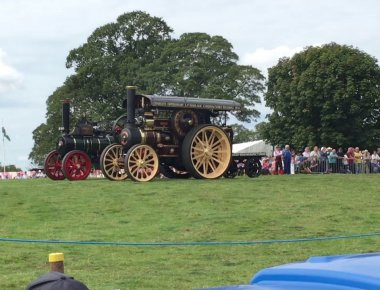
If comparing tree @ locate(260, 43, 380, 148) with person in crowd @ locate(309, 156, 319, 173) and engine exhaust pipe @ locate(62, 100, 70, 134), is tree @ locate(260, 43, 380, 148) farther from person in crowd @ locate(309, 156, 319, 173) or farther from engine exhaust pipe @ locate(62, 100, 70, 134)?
engine exhaust pipe @ locate(62, 100, 70, 134)

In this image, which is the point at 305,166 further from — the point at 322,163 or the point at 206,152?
the point at 206,152

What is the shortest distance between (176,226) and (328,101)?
3205 cm

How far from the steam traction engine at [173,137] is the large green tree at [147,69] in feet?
78.2

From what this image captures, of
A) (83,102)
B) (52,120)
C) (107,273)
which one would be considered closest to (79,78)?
(83,102)

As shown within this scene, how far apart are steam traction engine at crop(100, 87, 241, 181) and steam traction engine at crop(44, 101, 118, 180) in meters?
2.29

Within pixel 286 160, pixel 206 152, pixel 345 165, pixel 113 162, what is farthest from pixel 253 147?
pixel 206 152

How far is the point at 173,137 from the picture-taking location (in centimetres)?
2120

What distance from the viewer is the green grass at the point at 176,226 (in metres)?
8.41

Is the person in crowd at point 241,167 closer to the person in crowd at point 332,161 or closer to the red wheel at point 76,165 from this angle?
the red wheel at point 76,165

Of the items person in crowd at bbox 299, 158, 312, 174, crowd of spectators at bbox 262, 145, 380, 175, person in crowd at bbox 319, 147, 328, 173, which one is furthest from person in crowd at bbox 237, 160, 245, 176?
person in crowd at bbox 319, 147, 328, 173

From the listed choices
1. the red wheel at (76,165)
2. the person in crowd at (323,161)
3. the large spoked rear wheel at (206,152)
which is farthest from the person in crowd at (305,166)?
the red wheel at (76,165)

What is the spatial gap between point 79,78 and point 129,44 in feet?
14.0

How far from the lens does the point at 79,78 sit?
47.3m

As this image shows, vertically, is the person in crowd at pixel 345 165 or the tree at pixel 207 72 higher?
the tree at pixel 207 72
